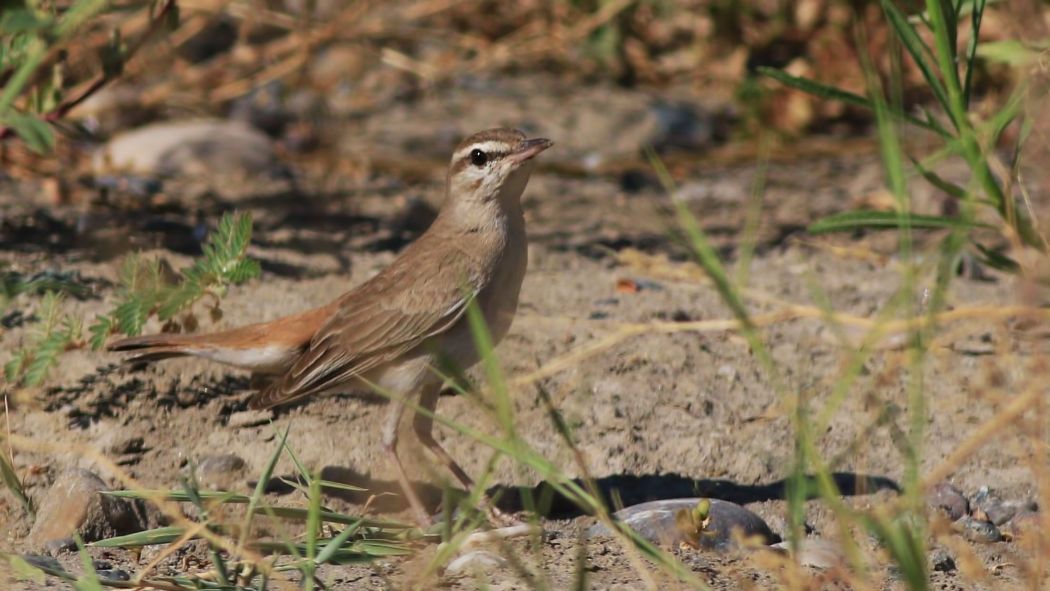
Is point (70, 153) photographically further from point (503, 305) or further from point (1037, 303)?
point (1037, 303)

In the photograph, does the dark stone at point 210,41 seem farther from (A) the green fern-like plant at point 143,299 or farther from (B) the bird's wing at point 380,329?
(B) the bird's wing at point 380,329

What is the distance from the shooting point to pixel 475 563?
13.3 ft

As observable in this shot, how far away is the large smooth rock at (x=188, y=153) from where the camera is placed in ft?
27.2

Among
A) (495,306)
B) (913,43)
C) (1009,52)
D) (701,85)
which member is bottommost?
(495,306)

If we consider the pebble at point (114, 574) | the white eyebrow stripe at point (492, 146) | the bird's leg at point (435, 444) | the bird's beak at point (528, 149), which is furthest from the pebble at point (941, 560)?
the pebble at point (114, 574)

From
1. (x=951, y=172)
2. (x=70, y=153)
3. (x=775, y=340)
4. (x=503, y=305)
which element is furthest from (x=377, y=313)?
(x=951, y=172)

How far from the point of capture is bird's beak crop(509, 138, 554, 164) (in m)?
5.23

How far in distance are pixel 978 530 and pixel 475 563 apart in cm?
176

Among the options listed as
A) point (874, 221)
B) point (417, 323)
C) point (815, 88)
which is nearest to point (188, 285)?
point (417, 323)

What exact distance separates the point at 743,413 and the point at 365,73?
5512mm

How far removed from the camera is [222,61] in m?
8.84

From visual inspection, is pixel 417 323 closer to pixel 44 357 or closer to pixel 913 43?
pixel 44 357

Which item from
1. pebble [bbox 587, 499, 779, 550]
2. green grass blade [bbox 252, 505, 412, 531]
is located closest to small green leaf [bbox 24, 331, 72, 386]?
green grass blade [bbox 252, 505, 412, 531]

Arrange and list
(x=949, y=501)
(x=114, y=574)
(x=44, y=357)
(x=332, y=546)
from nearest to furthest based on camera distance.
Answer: (x=332, y=546), (x=114, y=574), (x=949, y=501), (x=44, y=357)
